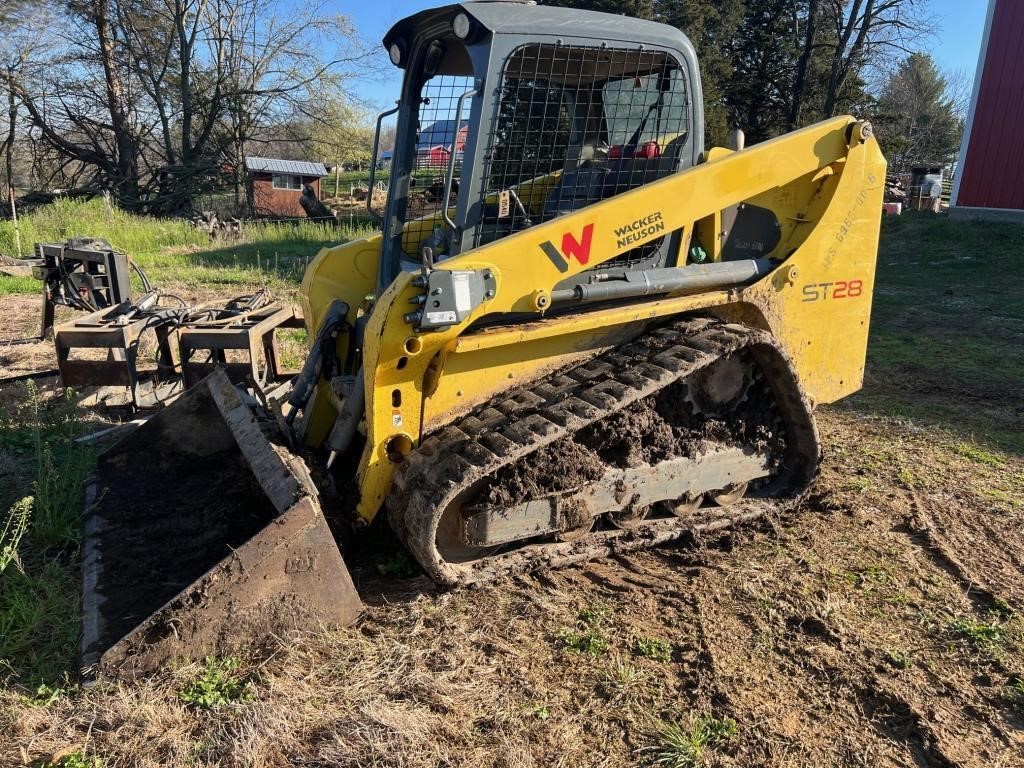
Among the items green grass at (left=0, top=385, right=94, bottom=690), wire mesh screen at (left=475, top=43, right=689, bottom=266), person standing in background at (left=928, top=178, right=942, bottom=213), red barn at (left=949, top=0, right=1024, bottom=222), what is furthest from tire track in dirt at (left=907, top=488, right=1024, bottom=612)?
person standing in background at (left=928, top=178, right=942, bottom=213)

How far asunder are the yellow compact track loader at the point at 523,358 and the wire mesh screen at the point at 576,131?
0.5 inches

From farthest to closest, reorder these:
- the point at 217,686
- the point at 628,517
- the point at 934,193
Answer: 1. the point at 934,193
2. the point at 628,517
3. the point at 217,686

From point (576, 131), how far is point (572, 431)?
1390 mm

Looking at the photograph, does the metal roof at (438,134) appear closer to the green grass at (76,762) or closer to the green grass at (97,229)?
the green grass at (76,762)

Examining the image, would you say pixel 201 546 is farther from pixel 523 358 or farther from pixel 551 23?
pixel 551 23

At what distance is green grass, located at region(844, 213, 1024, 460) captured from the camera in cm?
589

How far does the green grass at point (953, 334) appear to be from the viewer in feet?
19.3

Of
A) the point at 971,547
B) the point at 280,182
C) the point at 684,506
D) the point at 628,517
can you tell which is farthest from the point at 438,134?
the point at 280,182

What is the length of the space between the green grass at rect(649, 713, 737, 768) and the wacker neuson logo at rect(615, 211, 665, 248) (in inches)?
76.8

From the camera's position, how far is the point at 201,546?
3457mm

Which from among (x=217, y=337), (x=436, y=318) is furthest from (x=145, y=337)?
(x=436, y=318)

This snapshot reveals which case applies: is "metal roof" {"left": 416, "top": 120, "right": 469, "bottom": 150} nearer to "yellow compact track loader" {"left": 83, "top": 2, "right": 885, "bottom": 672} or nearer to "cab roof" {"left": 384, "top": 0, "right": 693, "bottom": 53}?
"yellow compact track loader" {"left": 83, "top": 2, "right": 885, "bottom": 672}

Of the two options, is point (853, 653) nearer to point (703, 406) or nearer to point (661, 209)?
point (703, 406)

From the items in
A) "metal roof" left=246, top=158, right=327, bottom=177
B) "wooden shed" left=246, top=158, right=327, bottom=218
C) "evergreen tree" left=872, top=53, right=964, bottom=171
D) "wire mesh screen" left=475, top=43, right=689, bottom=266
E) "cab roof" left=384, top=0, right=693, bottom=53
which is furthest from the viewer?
"evergreen tree" left=872, top=53, right=964, bottom=171
